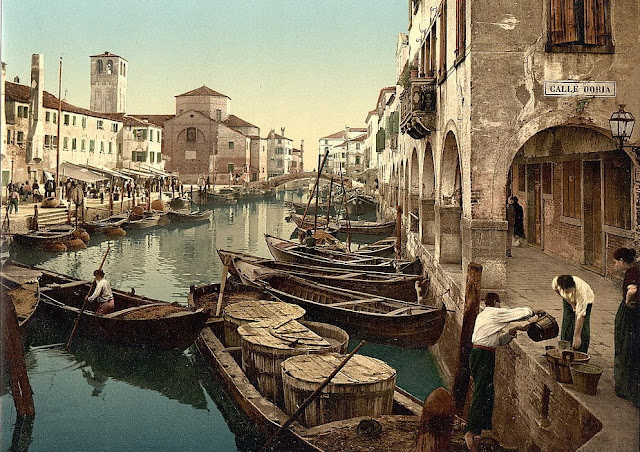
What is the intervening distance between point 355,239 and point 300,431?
79.8 ft

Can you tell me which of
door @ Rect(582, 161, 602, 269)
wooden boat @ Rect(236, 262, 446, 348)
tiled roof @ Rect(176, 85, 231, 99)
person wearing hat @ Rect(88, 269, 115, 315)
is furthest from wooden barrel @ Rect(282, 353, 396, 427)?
tiled roof @ Rect(176, 85, 231, 99)

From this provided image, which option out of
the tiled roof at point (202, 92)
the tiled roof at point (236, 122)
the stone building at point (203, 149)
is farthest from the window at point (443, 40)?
the tiled roof at point (236, 122)

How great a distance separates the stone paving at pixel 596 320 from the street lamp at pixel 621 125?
106 inches

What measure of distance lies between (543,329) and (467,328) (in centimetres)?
157

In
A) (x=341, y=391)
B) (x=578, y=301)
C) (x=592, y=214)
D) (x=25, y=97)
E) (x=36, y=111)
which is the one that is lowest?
(x=341, y=391)

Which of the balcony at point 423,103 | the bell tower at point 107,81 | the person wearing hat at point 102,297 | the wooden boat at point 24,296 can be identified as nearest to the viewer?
the wooden boat at point 24,296

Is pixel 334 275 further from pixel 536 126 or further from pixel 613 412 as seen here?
pixel 613 412

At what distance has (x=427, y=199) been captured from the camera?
15.2m

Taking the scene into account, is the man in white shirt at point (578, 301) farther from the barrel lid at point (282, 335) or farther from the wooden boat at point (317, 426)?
the barrel lid at point (282, 335)

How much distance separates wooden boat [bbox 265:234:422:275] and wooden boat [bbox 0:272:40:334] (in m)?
8.04

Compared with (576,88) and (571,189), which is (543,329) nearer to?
(576,88)

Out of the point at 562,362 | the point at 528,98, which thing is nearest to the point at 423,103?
the point at 528,98

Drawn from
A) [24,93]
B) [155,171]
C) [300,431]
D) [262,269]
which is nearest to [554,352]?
[300,431]

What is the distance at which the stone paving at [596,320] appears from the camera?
14.6ft
